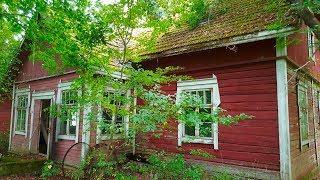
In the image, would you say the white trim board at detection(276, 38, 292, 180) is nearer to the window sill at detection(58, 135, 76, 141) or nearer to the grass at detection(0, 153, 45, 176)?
the window sill at detection(58, 135, 76, 141)

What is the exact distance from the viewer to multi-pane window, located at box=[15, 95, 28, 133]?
1420 cm

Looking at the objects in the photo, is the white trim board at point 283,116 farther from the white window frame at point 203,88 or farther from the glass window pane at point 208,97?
the glass window pane at point 208,97

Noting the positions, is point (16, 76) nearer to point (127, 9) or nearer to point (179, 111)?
point (127, 9)

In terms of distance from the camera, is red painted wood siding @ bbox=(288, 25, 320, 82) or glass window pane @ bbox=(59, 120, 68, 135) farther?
glass window pane @ bbox=(59, 120, 68, 135)

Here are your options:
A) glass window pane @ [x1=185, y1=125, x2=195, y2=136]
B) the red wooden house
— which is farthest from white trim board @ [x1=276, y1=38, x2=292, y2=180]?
glass window pane @ [x1=185, y1=125, x2=195, y2=136]

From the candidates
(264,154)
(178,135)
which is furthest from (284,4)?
(178,135)

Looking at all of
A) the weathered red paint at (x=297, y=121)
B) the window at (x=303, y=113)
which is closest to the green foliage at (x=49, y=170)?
the weathered red paint at (x=297, y=121)

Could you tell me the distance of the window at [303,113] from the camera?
28.8ft

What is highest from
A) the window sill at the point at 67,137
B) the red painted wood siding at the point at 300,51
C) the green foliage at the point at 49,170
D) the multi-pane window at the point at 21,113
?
the red painted wood siding at the point at 300,51

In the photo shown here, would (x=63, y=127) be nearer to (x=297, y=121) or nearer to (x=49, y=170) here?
(x=49, y=170)

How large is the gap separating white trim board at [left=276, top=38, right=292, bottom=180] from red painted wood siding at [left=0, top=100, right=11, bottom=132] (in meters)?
15.1

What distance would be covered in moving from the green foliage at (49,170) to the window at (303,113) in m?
7.86

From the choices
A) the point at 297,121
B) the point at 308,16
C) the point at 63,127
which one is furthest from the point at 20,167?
the point at 308,16

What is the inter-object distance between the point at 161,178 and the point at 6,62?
11.7 meters
